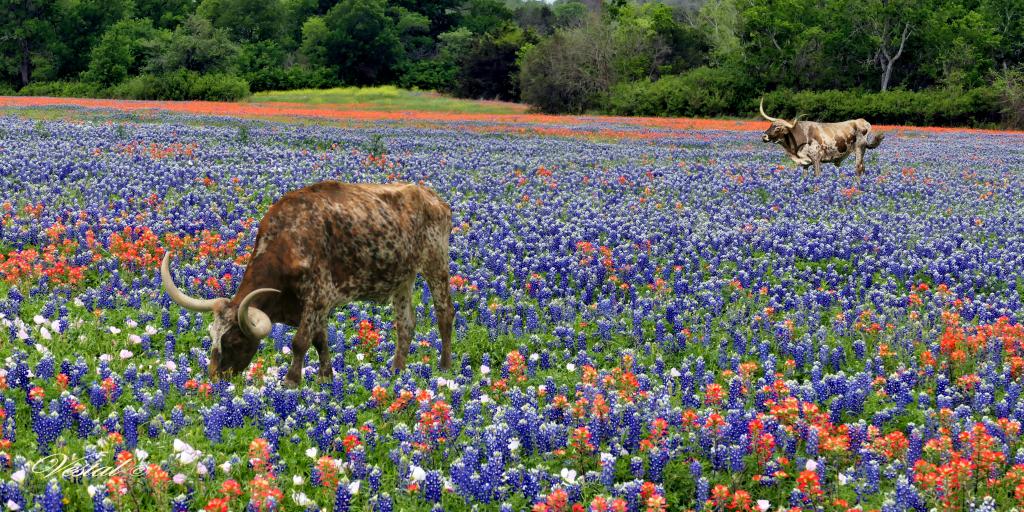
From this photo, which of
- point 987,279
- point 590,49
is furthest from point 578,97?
point 987,279

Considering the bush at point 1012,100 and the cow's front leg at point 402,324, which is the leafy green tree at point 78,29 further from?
the cow's front leg at point 402,324

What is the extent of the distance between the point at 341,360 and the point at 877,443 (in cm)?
403

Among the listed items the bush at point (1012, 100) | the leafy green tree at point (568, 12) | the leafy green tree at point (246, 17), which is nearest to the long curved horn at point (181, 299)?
the bush at point (1012, 100)

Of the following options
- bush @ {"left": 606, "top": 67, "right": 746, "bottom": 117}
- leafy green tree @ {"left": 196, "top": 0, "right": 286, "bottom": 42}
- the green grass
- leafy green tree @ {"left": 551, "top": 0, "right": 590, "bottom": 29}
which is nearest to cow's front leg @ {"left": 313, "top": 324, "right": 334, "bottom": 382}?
the green grass

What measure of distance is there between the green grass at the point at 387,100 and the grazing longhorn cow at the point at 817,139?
3702cm

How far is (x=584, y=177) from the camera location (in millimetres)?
A: 18594

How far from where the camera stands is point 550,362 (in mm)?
7609

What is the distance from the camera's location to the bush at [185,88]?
55.8 metres

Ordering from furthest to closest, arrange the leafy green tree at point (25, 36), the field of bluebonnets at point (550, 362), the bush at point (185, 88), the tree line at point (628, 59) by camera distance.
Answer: the leafy green tree at point (25, 36), the tree line at point (628, 59), the bush at point (185, 88), the field of bluebonnets at point (550, 362)

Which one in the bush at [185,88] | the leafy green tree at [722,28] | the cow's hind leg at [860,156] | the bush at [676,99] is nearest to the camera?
the cow's hind leg at [860,156]

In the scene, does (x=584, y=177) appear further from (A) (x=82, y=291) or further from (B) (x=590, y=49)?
(B) (x=590, y=49)

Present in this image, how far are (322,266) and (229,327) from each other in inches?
29.6

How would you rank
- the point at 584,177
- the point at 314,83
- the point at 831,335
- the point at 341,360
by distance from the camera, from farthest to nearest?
the point at 314,83
the point at 584,177
the point at 831,335
the point at 341,360

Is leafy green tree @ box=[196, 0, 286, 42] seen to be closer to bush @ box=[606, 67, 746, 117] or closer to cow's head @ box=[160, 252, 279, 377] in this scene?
bush @ box=[606, 67, 746, 117]
